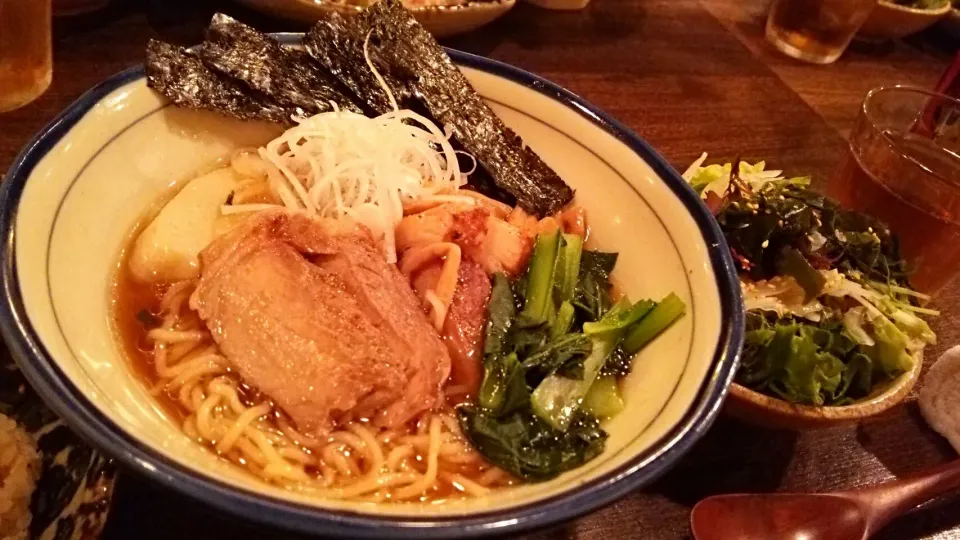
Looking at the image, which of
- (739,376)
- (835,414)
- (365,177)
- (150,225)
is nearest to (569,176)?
(365,177)

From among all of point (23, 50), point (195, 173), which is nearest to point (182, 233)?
point (195, 173)

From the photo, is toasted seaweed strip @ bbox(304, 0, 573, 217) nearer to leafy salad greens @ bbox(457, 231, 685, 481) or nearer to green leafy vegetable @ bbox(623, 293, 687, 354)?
leafy salad greens @ bbox(457, 231, 685, 481)

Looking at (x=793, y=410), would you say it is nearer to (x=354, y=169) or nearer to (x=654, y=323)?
(x=654, y=323)

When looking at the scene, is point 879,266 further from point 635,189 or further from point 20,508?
point 20,508

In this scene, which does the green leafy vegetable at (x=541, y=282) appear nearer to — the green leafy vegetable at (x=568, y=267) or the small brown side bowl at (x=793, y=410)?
the green leafy vegetable at (x=568, y=267)

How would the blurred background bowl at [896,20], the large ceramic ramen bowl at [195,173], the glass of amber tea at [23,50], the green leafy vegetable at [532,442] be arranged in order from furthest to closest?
the blurred background bowl at [896,20], the glass of amber tea at [23,50], the green leafy vegetable at [532,442], the large ceramic ramen bowl at [195,173]

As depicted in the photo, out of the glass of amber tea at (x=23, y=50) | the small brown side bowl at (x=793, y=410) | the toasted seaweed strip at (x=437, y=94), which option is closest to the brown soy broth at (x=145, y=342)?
the small brown side bowl at (x=793, y=410)
